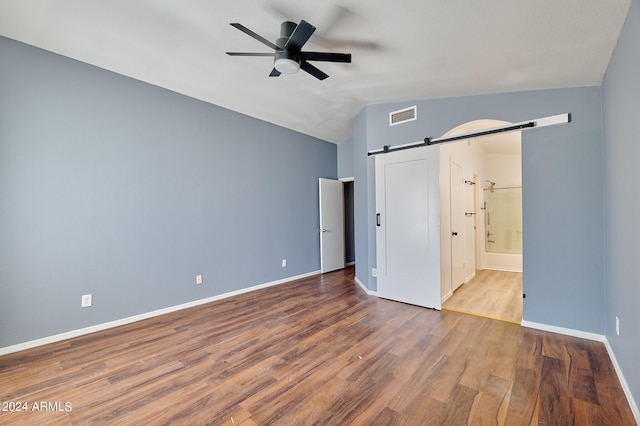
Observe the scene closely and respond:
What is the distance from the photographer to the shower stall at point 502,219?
5.69m

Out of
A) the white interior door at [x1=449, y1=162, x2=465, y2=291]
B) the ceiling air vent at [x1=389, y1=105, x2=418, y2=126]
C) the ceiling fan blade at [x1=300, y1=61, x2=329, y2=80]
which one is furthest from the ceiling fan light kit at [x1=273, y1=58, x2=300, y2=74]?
Answer: the white interior door at [x1=449, y1=162, x2=465, y2=291]

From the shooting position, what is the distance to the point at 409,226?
12.1 feet

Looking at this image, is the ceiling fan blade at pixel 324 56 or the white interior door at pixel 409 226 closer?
the ceiling fan blade at pixel 324 56

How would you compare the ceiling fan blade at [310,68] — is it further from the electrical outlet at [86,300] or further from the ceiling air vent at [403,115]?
the electrical outlet at [86,300]

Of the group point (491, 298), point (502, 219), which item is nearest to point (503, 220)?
point (502, 219)

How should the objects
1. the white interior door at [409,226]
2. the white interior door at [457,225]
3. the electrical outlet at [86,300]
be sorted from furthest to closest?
the white interior door at [457,225] < the white interior door at [409,226] < the electrical outlet at [86,300]

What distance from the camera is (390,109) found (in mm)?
3854

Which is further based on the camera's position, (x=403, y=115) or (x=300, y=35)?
(x=403, y=115)

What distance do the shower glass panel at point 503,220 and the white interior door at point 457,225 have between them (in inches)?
77.0

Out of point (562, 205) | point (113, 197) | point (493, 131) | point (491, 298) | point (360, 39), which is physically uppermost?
point (360, 39)

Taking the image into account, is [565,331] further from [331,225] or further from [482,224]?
[331,225]

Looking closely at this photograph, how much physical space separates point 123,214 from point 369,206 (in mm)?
3265

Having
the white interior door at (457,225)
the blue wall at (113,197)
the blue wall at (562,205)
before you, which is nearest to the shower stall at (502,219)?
the white interior door at (457,225)

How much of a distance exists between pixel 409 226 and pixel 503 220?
3.65 m
